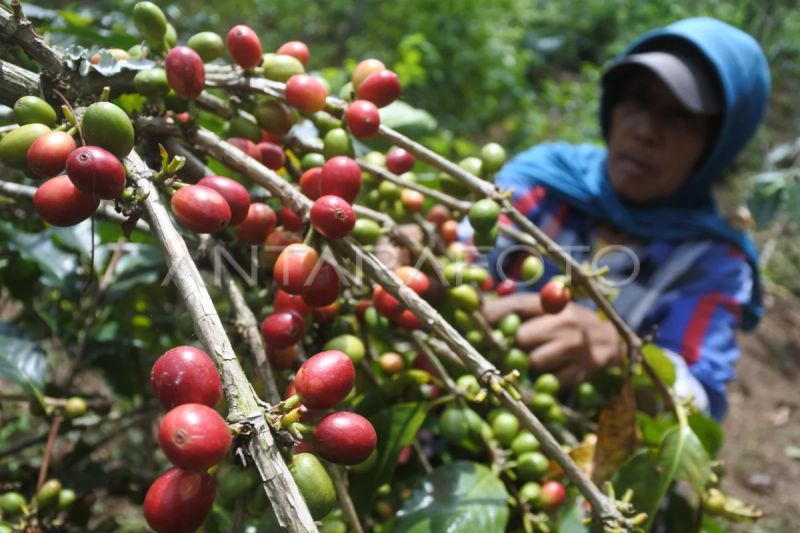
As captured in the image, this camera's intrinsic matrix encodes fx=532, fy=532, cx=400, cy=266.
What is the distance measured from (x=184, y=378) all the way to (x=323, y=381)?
0.15 meters

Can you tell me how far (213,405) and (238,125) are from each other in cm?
53

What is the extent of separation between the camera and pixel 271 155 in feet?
3.10

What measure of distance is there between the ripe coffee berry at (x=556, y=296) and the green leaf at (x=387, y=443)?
1.06ft

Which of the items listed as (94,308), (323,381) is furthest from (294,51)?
→ (94,308)

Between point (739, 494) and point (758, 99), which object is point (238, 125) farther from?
point (739, 494)

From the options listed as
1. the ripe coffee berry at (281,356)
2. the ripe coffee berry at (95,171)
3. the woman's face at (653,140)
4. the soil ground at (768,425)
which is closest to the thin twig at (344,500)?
the ripe coffee berry at (281,356)

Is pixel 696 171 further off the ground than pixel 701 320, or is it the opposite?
pixel 696 171

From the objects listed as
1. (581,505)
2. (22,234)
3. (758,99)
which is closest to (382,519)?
(581,505)

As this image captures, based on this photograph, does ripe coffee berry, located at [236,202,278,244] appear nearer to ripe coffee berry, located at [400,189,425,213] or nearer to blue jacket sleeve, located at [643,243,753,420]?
ripe coffee berry, located at [400,189,425,213]

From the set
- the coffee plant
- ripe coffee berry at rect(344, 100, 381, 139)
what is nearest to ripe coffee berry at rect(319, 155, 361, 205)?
the coffee plant

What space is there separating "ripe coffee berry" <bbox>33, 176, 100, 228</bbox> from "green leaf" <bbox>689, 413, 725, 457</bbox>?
126cm

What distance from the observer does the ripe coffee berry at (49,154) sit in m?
0.66

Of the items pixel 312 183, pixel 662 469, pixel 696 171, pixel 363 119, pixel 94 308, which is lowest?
pixel 94 308

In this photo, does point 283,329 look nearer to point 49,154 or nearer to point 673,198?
point 49,154
